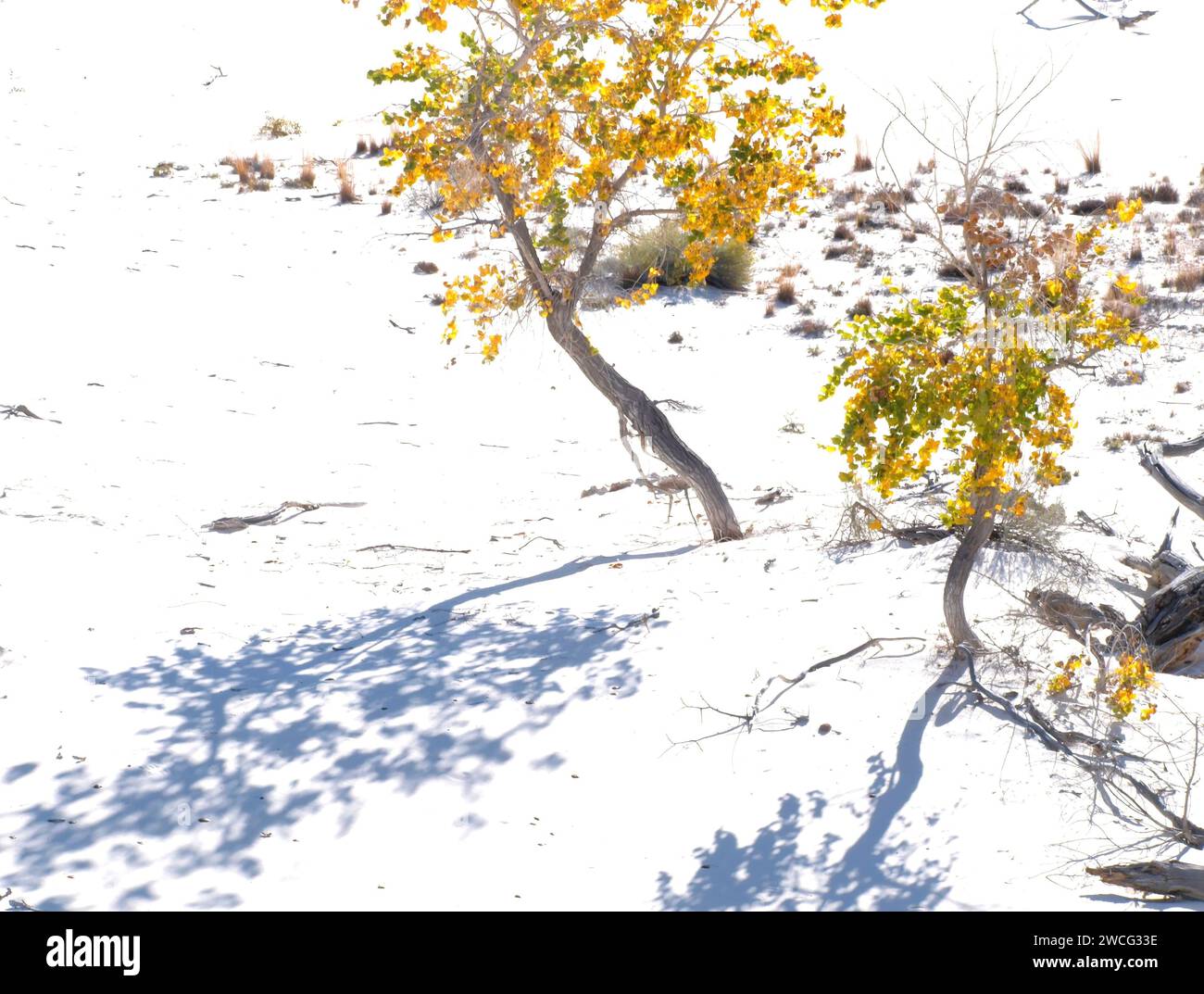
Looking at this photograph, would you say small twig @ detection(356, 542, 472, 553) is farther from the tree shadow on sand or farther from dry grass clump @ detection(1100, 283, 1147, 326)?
dry grass clump @ detection(1100, 283, 1147, 326)

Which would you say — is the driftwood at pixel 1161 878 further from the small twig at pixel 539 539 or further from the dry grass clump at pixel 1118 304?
the dry grass clump at pixel 1118 304

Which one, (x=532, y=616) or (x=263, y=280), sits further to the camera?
(x=263, y=280)

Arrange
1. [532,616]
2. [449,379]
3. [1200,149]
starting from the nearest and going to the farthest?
[532,616] < [449,379] < [1200,149]

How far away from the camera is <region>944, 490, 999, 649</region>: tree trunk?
5.35 m

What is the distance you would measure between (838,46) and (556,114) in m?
28.9

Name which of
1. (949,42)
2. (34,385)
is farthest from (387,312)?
(949,42)

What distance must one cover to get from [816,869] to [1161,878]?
44.8 inches

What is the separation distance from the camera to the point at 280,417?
11.4 metres

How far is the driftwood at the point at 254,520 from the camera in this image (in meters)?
8.20

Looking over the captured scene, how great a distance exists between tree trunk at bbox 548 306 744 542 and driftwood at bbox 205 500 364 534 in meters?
2.44

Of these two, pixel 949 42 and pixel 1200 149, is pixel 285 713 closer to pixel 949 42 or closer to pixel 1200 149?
pixel 1200 149

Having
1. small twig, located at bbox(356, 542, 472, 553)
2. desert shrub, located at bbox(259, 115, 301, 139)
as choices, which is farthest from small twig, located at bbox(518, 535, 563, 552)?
desert shrub, located at bbox(259, 115, 301, 139)

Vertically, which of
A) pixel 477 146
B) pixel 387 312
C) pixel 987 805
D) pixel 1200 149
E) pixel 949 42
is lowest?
pixel 987 805

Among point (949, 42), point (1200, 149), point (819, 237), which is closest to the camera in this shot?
point (819, 237)
